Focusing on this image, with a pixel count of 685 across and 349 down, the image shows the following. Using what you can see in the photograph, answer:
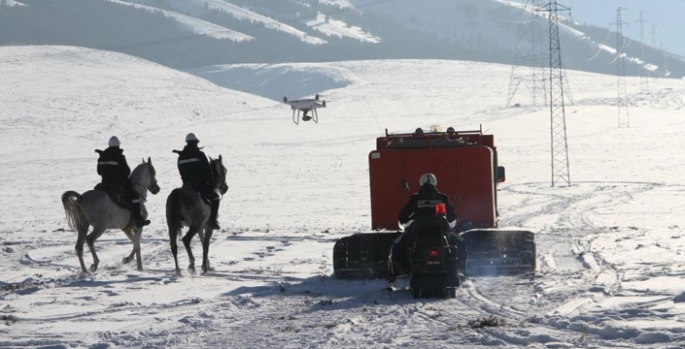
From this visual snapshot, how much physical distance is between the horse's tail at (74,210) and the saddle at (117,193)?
19.2 inches

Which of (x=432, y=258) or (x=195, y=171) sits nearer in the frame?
(x=432, y=258)

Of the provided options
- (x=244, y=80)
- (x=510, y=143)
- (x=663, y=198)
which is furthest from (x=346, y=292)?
(x=244, y=80)

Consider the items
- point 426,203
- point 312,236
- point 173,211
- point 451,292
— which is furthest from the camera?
point 312,236

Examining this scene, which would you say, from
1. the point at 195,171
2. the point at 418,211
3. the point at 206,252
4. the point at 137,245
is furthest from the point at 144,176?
the point at 418,211

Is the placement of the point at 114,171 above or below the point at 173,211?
above

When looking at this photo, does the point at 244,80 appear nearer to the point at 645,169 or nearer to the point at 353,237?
the point at 645,169

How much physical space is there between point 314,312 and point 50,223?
22343 millimetres

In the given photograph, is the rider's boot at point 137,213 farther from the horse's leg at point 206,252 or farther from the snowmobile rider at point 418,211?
the snowmobile rider at point 418,211

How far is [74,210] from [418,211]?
22.4ft

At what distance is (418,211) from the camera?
15.0m

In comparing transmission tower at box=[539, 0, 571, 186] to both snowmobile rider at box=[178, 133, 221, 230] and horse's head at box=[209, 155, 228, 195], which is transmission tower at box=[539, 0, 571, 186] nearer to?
horse's head at box=[209, 155, 228, 195]

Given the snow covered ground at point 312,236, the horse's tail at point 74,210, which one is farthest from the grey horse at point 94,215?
the snow covered ground at point 312,236

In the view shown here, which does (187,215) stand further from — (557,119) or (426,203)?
(557,119)

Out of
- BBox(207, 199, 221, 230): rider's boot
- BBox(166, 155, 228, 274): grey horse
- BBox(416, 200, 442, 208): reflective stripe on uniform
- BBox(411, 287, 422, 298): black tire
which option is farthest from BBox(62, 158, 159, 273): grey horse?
BBox(411, 287, 422, 298): black tire
